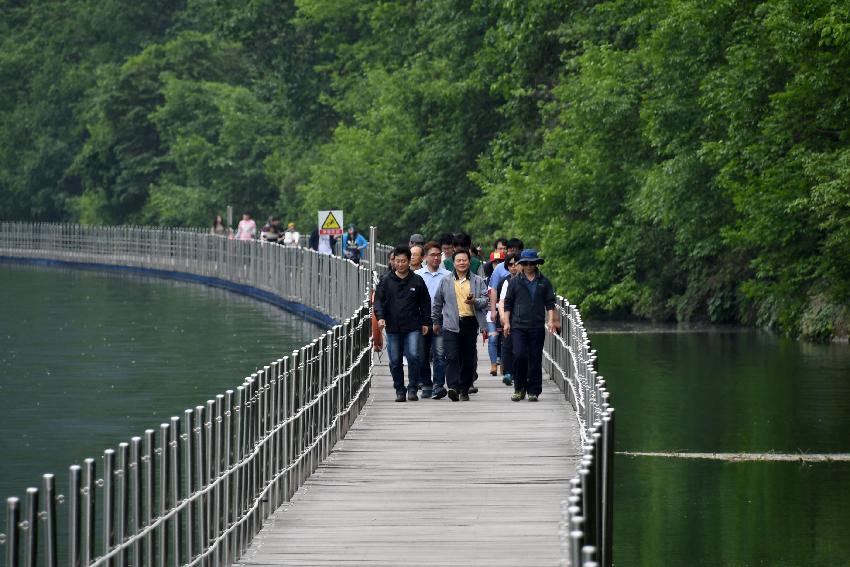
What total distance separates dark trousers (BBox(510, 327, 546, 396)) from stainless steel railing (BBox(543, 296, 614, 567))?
0.39 m

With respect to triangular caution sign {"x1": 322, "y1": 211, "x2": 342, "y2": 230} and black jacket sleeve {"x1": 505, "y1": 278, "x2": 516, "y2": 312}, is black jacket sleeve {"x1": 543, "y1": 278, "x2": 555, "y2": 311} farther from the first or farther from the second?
triangular caution sign {"x1": 322, "y1": 211, "x2": 342, "y2": 230}

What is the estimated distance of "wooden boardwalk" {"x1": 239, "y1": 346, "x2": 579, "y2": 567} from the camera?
608 inches

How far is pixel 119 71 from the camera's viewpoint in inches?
3627

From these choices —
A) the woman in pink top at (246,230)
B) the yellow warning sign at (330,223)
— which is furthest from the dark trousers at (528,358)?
the woman in pink top at (246,230)

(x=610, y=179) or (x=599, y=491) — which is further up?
(x=610, y=179)

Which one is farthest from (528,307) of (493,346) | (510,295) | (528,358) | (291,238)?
(291,238)

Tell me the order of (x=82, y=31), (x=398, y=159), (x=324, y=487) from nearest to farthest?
1. (x=324, y=487)
2. (x=398, y=159)
3. (x=82, y=31)

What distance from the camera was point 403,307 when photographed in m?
23.3

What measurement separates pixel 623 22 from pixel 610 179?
154 inches

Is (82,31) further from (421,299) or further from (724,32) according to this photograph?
(421,299)

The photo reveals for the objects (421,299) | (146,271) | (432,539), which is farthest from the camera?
(146,271)

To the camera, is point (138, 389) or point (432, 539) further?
point (138, 389)

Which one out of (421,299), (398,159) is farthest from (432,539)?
(398,159)

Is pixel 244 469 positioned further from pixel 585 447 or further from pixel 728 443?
pixel 728 443
